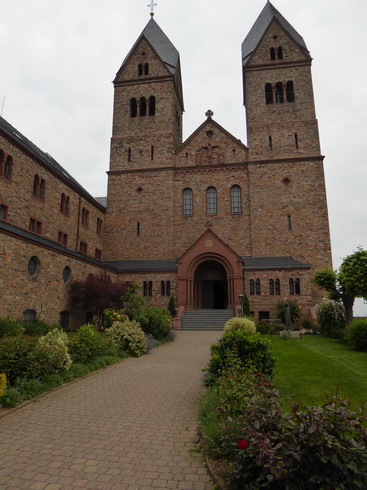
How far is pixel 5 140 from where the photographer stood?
20.3 meters

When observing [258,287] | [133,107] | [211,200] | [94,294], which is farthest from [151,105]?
[94,294]

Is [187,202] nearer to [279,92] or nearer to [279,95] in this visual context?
[279,95]

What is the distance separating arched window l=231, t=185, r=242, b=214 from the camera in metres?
32.4

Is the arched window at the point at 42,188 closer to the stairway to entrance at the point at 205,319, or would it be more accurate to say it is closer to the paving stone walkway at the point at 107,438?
the stairway to entrance at the point at 205,319

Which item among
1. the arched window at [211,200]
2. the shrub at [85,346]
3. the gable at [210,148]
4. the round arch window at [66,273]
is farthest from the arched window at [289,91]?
the shrub at [85,346]

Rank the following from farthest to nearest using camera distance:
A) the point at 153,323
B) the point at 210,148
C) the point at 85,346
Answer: the point at 210,148 → the point at 153,323 → the point at 85,346

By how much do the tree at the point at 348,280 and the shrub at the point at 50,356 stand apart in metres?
17.2

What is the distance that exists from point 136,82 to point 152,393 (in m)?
37.3

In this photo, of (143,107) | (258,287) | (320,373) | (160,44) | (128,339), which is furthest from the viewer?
(160,44)

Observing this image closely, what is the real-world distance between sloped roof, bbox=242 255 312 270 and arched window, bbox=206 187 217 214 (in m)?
6.07

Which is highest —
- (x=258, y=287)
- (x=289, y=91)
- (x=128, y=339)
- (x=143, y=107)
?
(x=289, y=91)

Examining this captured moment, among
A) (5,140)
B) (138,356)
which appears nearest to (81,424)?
(138,356)

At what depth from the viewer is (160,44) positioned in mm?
40562

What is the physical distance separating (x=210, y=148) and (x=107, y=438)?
103 feet
